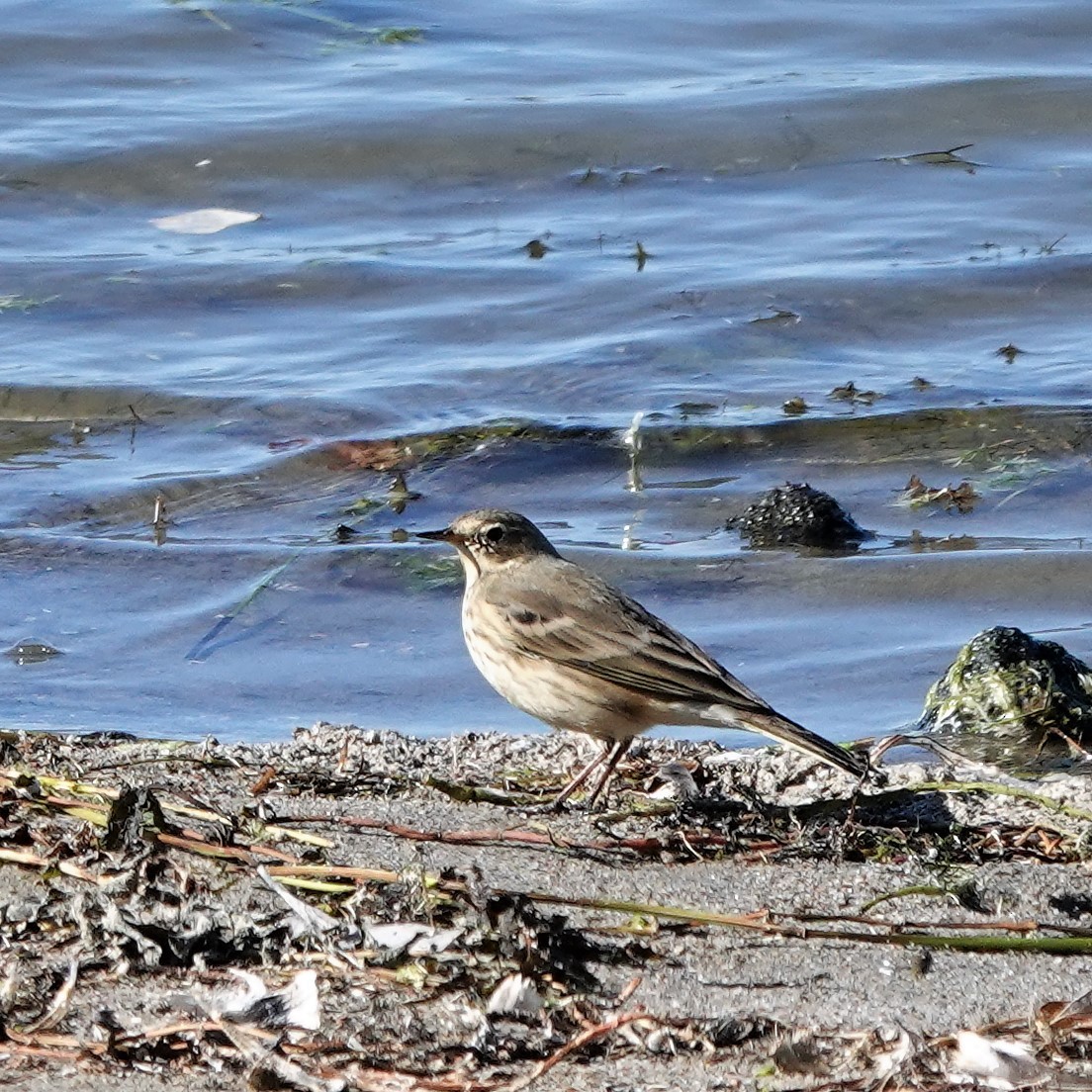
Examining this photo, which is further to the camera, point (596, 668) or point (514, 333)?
point (514, 333)

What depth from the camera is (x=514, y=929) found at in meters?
4.23

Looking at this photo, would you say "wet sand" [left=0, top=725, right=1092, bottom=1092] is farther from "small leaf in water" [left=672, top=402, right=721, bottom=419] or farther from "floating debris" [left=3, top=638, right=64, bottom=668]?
"small leaf in water" [left=672, top=402, right=721, bottom=419]

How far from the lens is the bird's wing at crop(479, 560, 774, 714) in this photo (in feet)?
20.4

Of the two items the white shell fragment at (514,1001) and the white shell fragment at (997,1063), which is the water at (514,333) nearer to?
the white shell fragment at (514,1001)

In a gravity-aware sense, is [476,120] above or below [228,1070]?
above

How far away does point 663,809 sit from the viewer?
5.62 m

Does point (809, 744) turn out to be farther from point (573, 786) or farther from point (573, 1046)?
point (573, 1046)

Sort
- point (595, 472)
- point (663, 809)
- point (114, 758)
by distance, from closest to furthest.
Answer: point (663, 809)
point (114, 758)
point (595, 472)

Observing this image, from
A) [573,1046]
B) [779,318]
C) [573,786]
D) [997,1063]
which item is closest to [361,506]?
[779,318]

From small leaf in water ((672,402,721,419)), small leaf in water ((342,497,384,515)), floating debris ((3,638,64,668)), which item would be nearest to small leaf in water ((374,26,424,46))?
small leaf in water ((672,402,721,419))

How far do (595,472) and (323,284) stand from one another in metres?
3.78

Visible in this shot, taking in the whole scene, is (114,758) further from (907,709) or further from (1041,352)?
(1041,352)

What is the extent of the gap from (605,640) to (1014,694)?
165 cm

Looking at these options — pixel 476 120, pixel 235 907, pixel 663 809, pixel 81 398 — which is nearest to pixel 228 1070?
pixel 235 907
